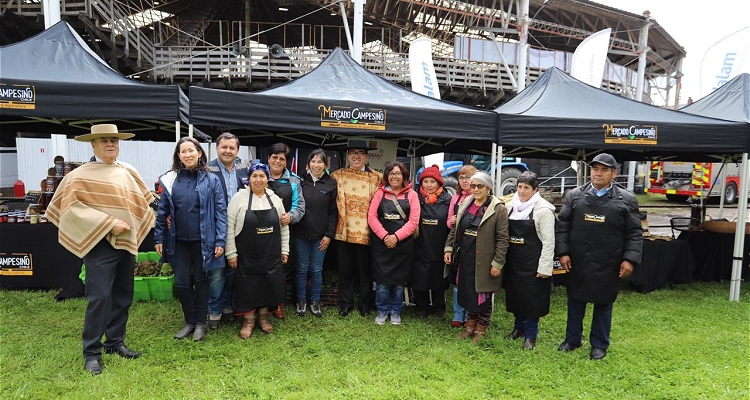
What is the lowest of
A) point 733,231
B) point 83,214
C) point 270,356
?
point 270,356

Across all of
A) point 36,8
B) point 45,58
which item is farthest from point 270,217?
point 36,8

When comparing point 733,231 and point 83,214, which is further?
point 733,231

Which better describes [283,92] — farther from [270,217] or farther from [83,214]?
[83,214]

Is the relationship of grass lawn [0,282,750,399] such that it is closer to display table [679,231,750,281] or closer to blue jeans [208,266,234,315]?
blue jeans [208,266,234,315]

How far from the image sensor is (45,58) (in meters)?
4.08

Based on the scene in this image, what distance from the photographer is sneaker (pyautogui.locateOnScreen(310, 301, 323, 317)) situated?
13.6ft

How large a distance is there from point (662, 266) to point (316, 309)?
4.54 m

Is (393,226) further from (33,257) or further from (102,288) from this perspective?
(33,257)

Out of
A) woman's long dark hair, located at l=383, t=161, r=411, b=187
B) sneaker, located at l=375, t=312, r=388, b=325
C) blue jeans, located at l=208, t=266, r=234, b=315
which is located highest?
woman's long dark hair, located at l=383, t=161, r=411, b=187

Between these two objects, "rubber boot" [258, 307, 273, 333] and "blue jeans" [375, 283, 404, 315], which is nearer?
"rubber boot" [258, 307, 273, 333]

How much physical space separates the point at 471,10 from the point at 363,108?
1297cm

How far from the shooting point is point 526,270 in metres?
3.40

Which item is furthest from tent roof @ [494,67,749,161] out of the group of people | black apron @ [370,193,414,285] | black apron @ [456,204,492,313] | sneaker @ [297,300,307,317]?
sneaker @ [297,300,307,317]

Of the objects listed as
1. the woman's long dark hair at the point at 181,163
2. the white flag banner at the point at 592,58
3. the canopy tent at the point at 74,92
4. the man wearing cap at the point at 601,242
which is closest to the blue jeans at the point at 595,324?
the man wearing cap at the point at 601,242
